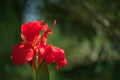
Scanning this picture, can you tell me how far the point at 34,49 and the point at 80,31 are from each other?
2.22 metres

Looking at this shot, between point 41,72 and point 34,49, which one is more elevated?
point 34,49

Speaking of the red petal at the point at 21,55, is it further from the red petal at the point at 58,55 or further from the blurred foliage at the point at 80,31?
the blurred foliage at the point at 80,31

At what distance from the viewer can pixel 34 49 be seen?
6.48ft

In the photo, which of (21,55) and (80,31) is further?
(80,31)

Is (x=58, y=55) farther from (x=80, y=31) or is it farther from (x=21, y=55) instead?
(x=80, y=31)

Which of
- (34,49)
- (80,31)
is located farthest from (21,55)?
(80,31)

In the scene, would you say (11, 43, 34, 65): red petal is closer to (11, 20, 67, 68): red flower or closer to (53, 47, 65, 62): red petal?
(11, 20, 67, 68): red flower

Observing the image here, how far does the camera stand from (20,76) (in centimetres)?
389

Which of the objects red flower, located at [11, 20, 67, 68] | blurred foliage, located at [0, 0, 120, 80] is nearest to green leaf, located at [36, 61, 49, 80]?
red flower, located at [11, 20, 67, 68]

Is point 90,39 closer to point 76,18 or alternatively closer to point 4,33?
point 76,18

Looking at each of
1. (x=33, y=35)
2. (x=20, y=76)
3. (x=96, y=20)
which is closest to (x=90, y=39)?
(x=96, y=20)

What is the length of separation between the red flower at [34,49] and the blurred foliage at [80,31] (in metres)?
1.17

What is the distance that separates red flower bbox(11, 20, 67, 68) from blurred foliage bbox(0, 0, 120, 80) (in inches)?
46.0

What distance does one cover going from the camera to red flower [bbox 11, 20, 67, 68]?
1907 mm
